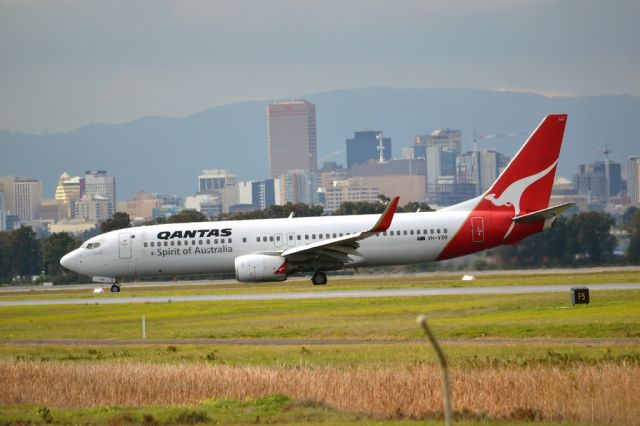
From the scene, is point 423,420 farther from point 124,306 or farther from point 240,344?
point 124,306

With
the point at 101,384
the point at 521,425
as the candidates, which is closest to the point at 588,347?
the point at 521,425

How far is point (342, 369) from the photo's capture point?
28.6 meters

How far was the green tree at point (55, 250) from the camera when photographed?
342 ft

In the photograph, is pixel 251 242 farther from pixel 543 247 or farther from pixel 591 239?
pixel 591 239

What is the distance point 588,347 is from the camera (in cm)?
3150

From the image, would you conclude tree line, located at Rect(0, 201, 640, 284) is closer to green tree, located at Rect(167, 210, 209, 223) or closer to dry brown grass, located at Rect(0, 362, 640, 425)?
green tree, located at Rect(167, 210, 209, 223)

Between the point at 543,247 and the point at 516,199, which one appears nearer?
the point at 516,199

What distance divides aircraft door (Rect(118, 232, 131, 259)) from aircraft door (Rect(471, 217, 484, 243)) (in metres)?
16.9

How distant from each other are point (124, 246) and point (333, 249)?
11.0 m

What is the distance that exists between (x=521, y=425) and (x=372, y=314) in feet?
70.6

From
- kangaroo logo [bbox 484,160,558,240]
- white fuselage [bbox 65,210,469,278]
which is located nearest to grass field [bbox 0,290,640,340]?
white fuselage [bbox 65,210,469,278]

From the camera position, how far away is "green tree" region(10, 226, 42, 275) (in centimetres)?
11394

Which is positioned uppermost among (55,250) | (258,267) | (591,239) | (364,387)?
(55,250)

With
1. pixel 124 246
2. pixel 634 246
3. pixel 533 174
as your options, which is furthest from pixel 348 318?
pixel 634 246
